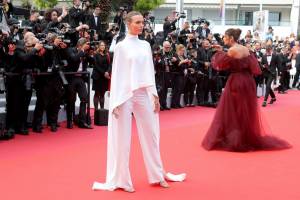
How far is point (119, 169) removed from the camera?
5.50m

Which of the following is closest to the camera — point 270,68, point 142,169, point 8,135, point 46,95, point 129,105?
point 129,105

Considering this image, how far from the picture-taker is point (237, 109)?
8031mm

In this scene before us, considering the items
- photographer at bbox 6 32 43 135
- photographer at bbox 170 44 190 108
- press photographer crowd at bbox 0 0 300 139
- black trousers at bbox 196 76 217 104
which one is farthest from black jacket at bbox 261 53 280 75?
photographer at bbox 6 32 43 135

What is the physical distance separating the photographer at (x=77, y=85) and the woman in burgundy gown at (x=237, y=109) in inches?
108

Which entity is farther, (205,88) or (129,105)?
(205,88)

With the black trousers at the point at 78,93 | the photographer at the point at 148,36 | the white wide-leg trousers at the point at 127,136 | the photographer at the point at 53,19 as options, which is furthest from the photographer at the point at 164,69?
the white wide-leg trousers at the point at 127,136

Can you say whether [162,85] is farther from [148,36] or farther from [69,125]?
[69,125]

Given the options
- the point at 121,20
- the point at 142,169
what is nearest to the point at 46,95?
the point at 142,169

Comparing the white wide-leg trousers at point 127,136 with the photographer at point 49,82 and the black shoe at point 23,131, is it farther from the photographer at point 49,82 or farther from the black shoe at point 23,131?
the photographer at point 49,82

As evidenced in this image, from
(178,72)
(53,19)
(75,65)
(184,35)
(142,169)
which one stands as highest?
(53,19)

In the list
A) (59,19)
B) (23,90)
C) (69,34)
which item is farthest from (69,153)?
(59,19)

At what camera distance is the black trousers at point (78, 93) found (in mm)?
9650

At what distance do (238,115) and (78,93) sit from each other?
10.8 feet

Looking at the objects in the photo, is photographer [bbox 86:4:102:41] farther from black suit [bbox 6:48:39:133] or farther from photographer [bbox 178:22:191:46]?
black suit [bbox 6:48:39:133]
